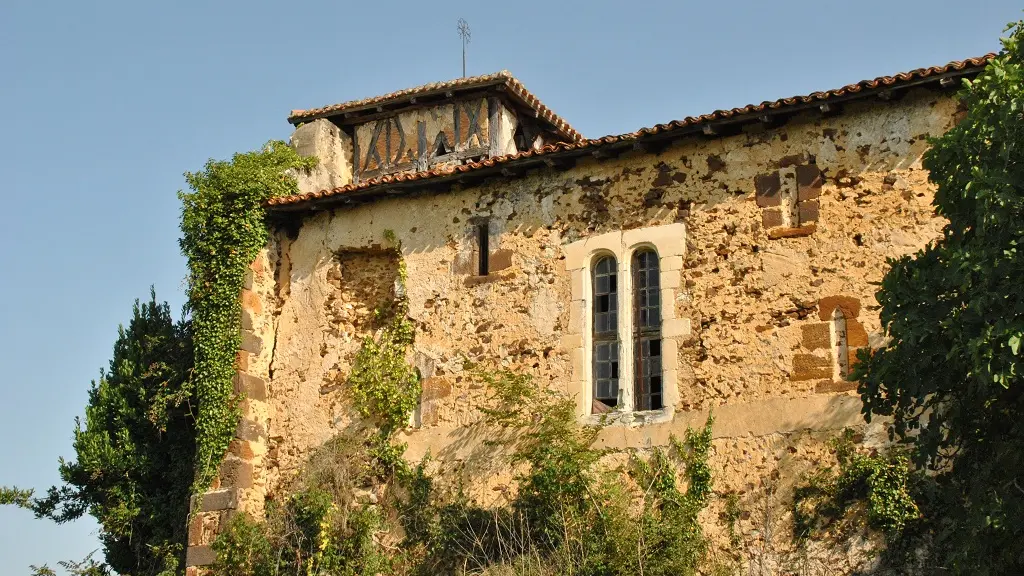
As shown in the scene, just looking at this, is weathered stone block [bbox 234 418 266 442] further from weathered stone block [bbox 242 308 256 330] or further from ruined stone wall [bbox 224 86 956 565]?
weathered stone block [bbox 242 308 256 330]

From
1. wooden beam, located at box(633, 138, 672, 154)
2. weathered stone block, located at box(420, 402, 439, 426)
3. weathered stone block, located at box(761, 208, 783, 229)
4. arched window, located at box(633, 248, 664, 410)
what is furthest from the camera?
weathered stone block, located at box(420, 402, 439, 426)

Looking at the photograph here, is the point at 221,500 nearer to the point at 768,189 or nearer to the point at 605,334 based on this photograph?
the point at 605,334

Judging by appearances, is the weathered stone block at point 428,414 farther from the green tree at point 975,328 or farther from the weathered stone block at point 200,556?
the green tree at point 975,328

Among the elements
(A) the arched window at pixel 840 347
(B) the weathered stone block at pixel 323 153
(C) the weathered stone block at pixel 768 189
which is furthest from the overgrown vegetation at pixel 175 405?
(A) the arched window at pixel 840 347

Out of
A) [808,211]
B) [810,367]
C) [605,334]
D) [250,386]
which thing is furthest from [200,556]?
[808,211]

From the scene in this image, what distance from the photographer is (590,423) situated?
15.4m

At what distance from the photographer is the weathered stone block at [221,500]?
54.9 ft

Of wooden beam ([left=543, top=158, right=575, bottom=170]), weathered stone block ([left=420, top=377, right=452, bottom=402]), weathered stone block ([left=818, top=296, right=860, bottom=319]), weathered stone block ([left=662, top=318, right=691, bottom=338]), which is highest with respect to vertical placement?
wooden beam ([left=543, top=158, right=575, bottom=170])

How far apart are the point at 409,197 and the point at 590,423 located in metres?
4.10

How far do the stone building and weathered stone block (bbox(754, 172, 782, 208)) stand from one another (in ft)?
0.08

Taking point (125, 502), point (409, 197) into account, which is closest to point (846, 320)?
point (409, 197)

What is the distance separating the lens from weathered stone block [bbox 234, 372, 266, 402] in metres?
17.2

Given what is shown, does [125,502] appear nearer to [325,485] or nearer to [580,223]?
[325,485]

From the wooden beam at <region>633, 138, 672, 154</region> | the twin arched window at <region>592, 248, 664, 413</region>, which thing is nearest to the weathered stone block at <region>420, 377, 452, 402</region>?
the twin arched window at <region>592, 248, 664, 413</region>
